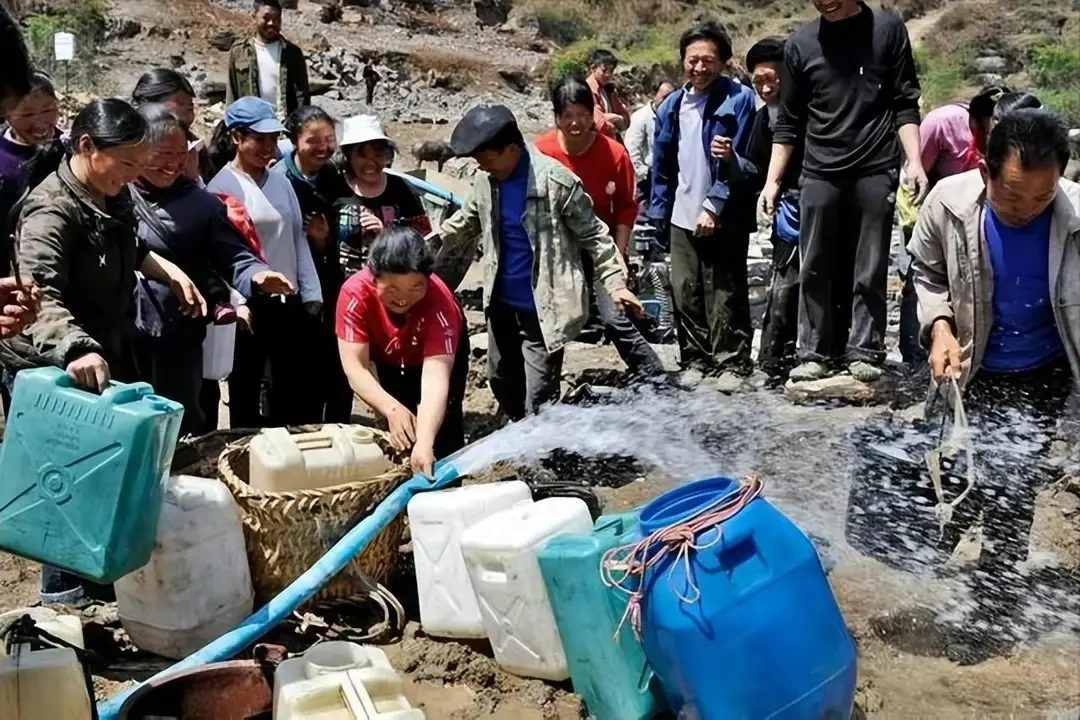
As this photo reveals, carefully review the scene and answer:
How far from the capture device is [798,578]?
283cm

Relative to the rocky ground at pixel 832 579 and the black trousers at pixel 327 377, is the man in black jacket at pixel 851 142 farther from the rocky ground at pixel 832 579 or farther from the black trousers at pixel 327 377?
the black trousers at pixel 327 377

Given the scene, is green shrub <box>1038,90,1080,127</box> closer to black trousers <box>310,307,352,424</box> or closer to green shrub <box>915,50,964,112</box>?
green shrub <box>915,50,964,112</box>

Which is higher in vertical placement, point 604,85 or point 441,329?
point 604,85

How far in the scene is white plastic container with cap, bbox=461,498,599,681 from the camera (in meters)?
3.38

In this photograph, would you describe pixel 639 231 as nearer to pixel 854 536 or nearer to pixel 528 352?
pixel 528 352

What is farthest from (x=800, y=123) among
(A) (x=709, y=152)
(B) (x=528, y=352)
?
(B) (x=528, y=352)

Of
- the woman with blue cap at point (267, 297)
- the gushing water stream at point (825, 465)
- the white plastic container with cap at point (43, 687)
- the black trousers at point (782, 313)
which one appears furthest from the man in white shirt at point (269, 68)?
the white plastic container with cap at point (43, 687)

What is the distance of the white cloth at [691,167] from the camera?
6246 millimetres

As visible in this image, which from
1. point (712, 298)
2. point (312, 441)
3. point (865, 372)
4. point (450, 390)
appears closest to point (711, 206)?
point (712, 298)

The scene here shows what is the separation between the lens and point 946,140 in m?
5.90

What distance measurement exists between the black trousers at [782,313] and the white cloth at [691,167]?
48 centimetres

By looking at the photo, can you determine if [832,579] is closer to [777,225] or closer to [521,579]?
[521,579]

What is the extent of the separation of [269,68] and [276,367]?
2722mm

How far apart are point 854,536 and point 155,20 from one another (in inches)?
1046
